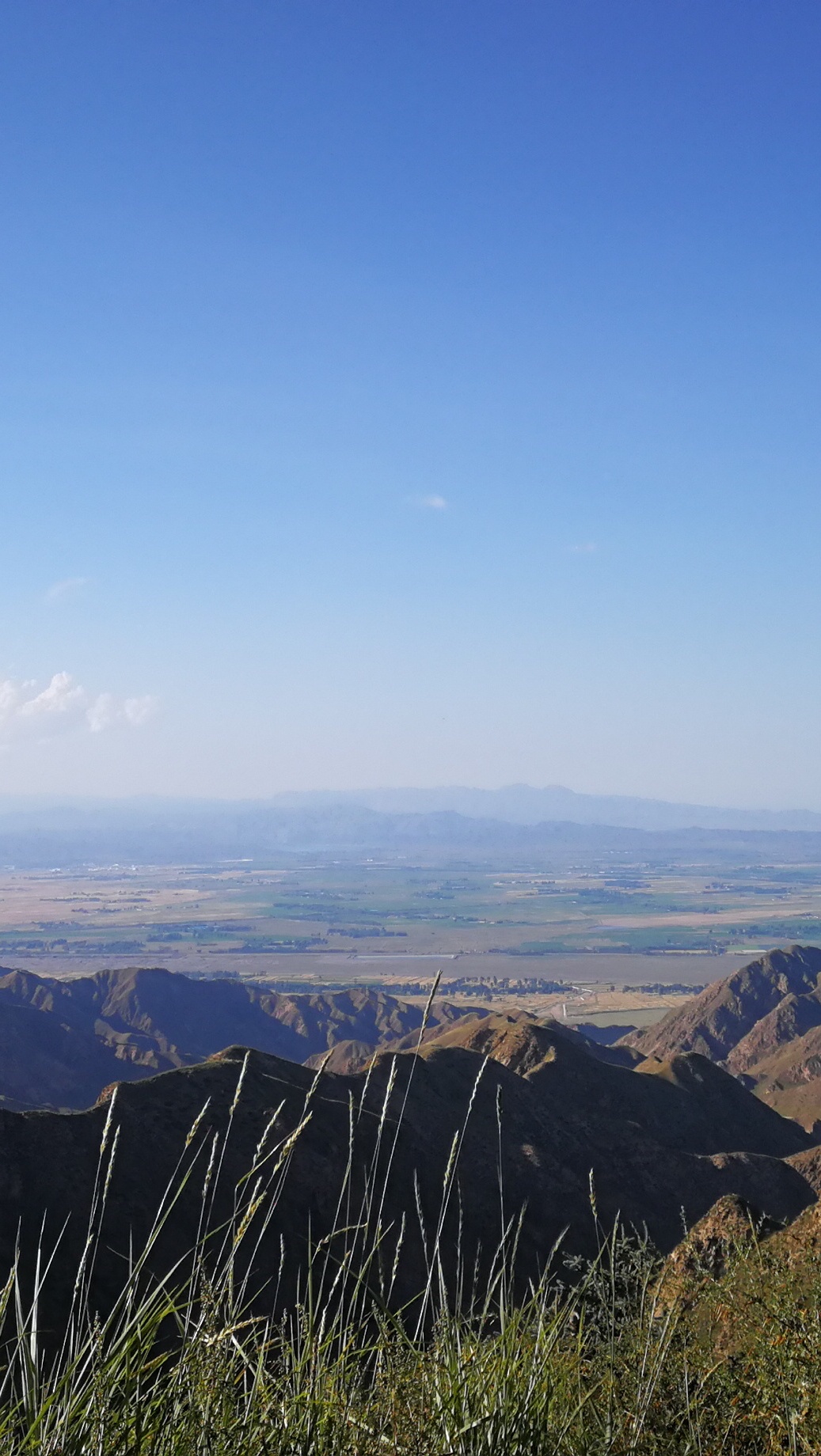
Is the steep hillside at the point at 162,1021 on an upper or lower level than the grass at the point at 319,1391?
lower

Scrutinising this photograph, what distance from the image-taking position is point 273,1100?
3741 centimetres

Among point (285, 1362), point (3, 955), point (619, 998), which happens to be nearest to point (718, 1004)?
point (619, 998)

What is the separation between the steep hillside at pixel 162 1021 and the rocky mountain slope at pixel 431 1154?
4333 centimetres

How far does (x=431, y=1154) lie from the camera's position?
138ft

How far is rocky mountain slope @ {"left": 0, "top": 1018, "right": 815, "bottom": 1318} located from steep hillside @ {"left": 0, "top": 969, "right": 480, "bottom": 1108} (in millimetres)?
43333

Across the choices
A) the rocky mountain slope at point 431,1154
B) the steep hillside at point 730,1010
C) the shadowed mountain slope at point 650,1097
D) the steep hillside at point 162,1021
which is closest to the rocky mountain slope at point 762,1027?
the steep hillside at point 730,1010

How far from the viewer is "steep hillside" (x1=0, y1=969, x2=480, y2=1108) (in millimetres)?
91688

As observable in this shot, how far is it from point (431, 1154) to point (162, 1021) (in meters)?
79.7

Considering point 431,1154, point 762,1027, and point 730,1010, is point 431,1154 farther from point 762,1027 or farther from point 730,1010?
point 730,1010

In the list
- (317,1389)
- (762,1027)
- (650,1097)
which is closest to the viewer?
(317,1389)

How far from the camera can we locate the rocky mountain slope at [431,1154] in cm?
2855

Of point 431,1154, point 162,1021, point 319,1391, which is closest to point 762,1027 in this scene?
point 162,1021

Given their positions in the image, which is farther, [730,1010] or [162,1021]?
[162,1021]

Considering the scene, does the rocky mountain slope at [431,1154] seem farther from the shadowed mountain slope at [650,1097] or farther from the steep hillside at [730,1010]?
Result: the steep hillside at [730,1010]
